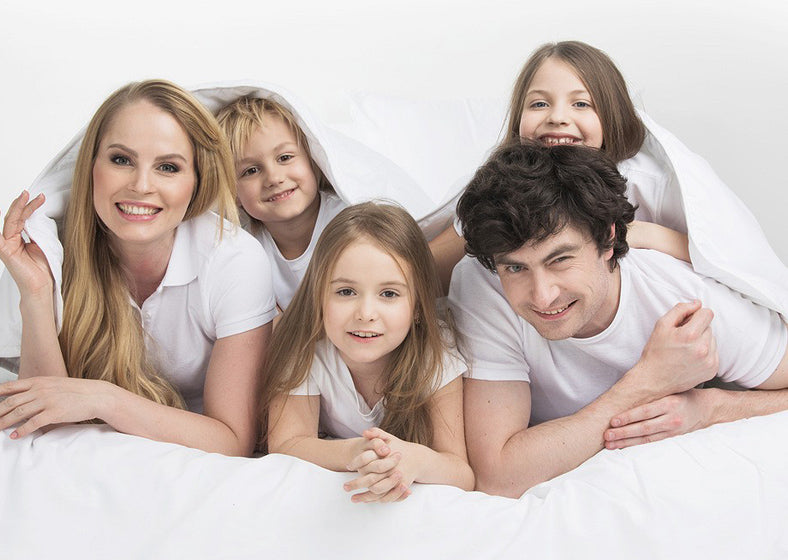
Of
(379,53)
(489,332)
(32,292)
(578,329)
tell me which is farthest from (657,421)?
(379,53)

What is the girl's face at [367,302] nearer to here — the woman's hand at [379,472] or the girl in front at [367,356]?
the girl in front at [367,356]

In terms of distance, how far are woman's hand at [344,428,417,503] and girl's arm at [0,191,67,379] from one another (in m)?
0.61

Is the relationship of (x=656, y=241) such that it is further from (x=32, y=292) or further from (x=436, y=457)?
(x=32, y=292)

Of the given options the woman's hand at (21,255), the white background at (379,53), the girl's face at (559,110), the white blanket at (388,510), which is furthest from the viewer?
the white background at (379,53)

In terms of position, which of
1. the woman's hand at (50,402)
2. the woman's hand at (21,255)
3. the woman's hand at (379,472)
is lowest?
the woman's hand at (379,472)

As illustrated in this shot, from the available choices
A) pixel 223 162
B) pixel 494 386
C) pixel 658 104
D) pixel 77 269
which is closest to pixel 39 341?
pixel 77 269

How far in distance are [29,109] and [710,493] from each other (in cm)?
228

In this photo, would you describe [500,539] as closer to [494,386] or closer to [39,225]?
[494,386]

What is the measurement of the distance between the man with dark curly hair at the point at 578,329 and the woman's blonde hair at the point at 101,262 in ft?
1.52

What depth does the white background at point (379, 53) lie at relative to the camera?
10.0 feet

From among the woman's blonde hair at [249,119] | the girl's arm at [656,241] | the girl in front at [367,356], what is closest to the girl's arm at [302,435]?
the girl in front at [367,356]

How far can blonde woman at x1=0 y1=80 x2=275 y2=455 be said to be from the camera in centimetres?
183

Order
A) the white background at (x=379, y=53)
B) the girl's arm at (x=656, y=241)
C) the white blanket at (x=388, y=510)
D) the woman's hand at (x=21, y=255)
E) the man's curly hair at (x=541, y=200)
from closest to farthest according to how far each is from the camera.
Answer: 1. the white blanket at (x=388, y=510)
2. the man's curly hair at (x=541, y=200)
3. the woman's hand at (x=21, y=255)
4. the girl's arm at (x=656, y=241)
5. the white background at (x=379, y=53)

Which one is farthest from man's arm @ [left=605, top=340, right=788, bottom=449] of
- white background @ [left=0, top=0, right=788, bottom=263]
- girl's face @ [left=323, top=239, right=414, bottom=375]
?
white background @ [left=0, top=0, right=788, bottom=263]
